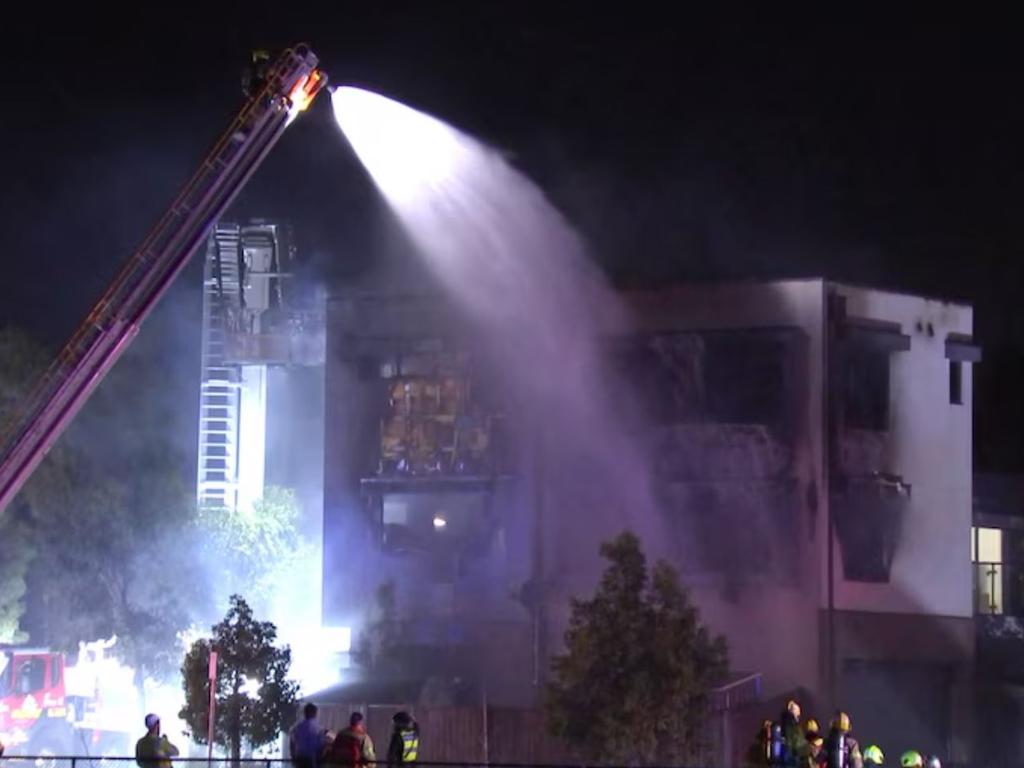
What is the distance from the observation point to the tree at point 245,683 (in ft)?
93.5

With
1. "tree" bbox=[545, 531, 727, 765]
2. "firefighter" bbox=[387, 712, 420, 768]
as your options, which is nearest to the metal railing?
"firefighter" bbox=[387, 712, 420, 768]

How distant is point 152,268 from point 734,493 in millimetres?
19594

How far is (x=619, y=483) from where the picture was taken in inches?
1428

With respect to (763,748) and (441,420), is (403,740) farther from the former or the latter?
(441,420)

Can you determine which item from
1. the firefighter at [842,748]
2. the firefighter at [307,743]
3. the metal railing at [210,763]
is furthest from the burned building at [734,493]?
the firefighter at [307,743]

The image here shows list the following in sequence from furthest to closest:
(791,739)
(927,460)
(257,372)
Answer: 1. (257,372)
2. (927,460)
3. (791,739)

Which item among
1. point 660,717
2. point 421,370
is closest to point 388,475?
point 421,370

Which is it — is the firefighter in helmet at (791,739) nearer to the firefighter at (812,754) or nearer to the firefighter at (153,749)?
the firefighter at (812,754)

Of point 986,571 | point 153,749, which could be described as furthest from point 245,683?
point 986,571

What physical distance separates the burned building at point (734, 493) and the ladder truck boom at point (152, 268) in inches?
702

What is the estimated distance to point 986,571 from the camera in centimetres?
3750

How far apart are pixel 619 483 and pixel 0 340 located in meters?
16.3

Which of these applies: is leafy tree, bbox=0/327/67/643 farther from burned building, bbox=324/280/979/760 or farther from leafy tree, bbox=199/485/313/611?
burned building, bbox=324/280/979/760

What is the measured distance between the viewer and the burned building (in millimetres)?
34469
